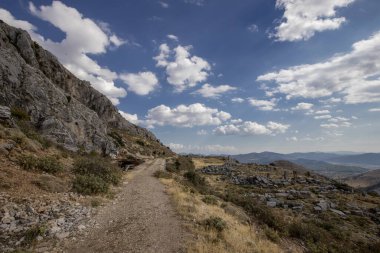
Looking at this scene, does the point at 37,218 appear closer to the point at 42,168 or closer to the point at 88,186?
the point at 88,186

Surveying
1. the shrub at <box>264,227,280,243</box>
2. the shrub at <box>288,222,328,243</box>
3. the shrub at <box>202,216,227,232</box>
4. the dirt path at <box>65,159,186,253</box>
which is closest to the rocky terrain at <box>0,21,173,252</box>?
the dirt path at <box>65,159,186,253</box>

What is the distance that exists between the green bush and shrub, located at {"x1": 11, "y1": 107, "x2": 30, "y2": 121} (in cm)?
1347

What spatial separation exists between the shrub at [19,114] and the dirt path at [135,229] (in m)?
18.4

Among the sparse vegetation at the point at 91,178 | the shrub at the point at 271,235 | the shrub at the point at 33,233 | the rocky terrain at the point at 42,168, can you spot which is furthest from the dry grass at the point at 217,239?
the sparse vegetation at the point at 91,178

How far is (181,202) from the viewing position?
50.6 ft

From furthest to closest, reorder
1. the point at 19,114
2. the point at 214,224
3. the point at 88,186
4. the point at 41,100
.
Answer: the point at 41,100 < the point at 19,114 < the point at 88,186 < the point at 214,224

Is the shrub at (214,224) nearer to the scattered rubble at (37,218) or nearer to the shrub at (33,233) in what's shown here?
the scattered rubble at (37,218)

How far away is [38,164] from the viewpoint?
15.4 metres

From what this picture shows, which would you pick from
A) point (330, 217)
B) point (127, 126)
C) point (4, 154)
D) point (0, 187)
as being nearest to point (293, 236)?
point (330, 217)

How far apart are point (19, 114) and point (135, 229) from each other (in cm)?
2367

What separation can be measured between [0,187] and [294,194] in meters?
32.8

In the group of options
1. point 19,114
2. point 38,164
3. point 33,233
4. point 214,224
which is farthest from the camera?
point 19,114

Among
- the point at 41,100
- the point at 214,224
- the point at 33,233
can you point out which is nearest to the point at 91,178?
the point at 33,233

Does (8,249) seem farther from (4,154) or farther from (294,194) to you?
(294,194)
